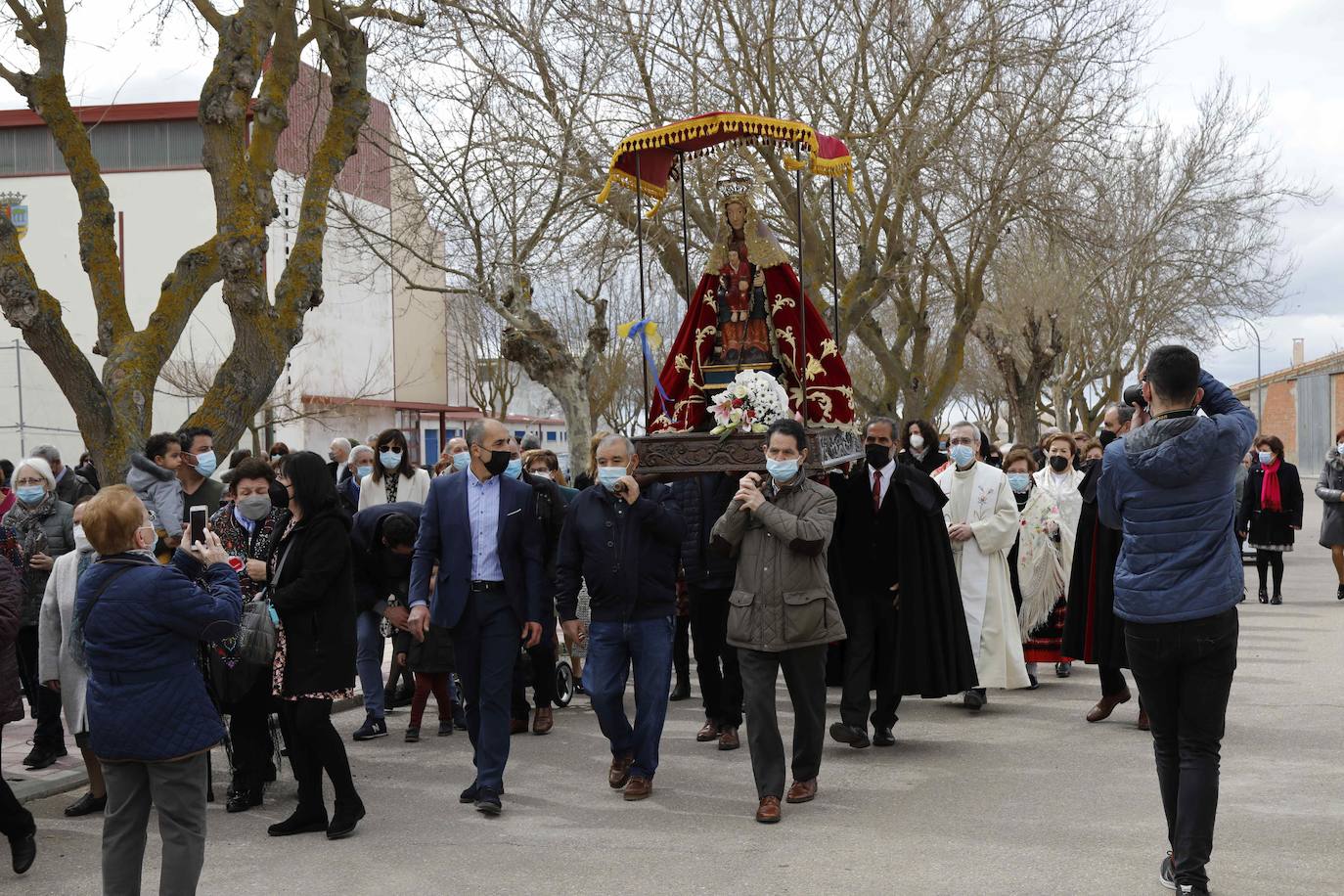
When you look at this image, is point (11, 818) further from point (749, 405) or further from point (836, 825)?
point (749, 405)

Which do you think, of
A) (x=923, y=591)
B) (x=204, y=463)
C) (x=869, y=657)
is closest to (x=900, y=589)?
(x=923, y=591)

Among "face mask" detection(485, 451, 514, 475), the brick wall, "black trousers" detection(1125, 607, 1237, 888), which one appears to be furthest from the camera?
the brick wall

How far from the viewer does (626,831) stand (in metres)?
6.88

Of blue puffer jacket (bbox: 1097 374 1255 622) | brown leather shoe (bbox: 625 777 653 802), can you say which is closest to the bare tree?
brown leather shoe (bbox: 625 777 653 802)

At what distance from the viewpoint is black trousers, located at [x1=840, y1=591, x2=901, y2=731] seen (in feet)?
28.8

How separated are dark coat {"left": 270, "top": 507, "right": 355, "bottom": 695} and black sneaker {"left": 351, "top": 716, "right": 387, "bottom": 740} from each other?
2.70 m

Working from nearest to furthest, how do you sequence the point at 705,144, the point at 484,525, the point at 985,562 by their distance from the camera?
1. the point at 484,525
2. the point at 985,562
3. the point at 705,144

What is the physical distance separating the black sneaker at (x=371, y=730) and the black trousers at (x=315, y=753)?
2.35 meters

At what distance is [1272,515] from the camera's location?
1655 cm

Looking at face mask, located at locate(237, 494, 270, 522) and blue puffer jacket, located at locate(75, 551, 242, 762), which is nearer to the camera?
blue puffer jacket, located at locate(75, 551, 242, 762)

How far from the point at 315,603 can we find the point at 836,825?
2.80 metres

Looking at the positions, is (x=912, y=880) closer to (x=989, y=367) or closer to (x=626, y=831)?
(x=626, y=831)

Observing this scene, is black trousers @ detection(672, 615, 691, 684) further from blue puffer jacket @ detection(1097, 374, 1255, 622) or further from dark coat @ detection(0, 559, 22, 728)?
blue puffer jacket @ detection(1097, 374, 1255, 622)

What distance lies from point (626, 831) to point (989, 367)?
5157 cm
